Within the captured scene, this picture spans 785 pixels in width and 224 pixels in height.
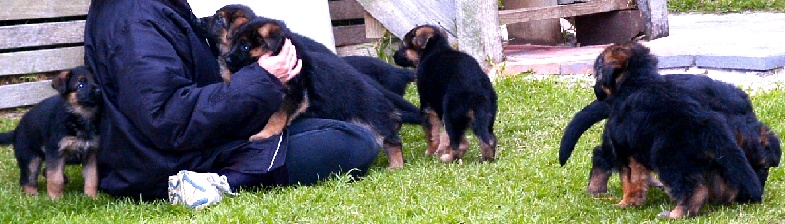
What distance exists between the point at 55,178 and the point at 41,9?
3483 millimetres

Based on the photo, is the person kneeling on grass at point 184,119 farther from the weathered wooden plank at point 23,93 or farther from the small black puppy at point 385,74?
the weathered wooden plank at point 23,93

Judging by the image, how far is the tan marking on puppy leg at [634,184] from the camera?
4.49 metres

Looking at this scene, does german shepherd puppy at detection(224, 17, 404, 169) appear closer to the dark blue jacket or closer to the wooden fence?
the dark blue jacket

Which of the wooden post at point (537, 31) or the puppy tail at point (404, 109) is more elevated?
the puppy tail at point (404, 109)

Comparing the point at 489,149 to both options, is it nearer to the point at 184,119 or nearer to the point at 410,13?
the point at 184,119

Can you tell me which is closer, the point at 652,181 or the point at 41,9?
the point at 652,181

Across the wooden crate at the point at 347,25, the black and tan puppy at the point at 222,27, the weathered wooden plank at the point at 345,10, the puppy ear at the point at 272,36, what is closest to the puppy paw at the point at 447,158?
the puppy ear at the point at 272,36

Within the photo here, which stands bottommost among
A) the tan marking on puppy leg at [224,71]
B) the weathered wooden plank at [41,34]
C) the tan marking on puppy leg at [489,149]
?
the tan marking on puppy leg at [489,149]

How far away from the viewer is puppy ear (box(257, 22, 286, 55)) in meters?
5.42

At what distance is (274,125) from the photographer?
5.55 meters

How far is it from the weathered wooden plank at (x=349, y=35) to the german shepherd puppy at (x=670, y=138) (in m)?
6.00

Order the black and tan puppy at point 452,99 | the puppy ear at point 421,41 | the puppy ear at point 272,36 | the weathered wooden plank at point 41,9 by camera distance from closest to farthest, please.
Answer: the puppy ear at point 272,36
the black and tan puppy at point 452,99
the puppy ear at point 421,41
the weathered wooden plank at point 41,9

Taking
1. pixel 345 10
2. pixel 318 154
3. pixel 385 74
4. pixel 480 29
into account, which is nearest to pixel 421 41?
pixel 385 74

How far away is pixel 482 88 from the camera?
5.94 meters
